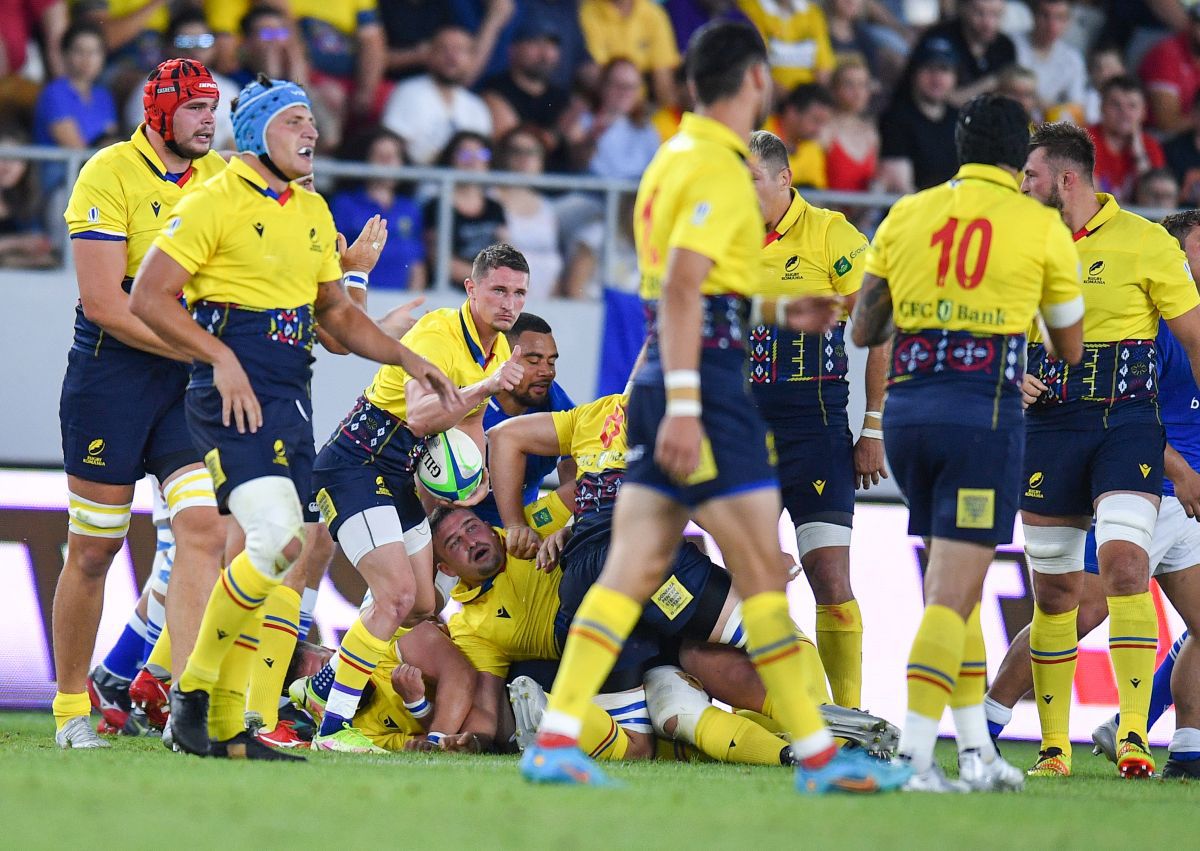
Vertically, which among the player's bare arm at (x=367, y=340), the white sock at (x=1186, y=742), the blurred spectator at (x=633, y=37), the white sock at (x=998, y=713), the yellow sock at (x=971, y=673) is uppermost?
the blurred spectator at (x=633, y=37)

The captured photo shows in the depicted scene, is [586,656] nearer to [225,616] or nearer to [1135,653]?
[225,616]

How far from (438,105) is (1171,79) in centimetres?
644

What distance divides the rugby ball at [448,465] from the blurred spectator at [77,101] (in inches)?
182

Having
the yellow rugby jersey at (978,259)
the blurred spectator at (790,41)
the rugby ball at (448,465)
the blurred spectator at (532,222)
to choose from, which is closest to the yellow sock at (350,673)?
the rugby ball at (448,465)

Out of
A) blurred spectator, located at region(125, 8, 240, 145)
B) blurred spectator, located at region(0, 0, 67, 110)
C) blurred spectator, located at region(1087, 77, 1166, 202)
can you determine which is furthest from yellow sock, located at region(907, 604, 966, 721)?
blurred spectator, located at region(1087, 77, 1166, 202)

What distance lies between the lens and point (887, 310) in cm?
591

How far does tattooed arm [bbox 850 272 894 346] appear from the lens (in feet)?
19.3

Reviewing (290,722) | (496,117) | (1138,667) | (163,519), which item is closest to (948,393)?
(1138,667)

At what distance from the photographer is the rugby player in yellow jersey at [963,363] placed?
18.5 ft

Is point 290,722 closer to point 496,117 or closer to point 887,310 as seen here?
point 887,310

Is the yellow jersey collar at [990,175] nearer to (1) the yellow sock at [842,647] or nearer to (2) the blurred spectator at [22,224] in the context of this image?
(1) the yellow sock at [842,647]

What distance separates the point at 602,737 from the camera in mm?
6973

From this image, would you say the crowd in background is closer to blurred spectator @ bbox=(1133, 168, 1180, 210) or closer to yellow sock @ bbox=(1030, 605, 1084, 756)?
blurred spectator @ bbox=(1133, 168, 1180, 210)

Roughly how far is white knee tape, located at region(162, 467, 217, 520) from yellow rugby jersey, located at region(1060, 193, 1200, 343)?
12.0ft
